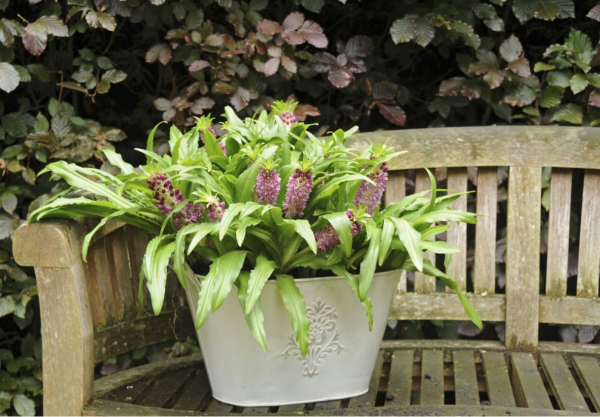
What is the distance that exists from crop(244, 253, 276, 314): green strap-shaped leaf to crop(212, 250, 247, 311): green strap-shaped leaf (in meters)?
0.03

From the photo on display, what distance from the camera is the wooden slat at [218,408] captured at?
1712 millimetres

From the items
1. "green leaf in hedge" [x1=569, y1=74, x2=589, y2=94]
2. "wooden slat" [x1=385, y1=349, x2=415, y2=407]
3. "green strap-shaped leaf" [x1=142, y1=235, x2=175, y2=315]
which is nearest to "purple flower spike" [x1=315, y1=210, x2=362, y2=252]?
"green strap-shaped leaf" [x1=142, y1=235, x2=175, y2=315]

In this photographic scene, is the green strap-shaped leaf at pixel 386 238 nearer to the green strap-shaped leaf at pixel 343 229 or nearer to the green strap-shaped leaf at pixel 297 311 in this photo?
the green strap-shaped leaf at pixel 343 229

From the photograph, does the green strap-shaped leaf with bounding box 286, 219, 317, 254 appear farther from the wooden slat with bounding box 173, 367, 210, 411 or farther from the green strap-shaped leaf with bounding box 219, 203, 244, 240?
the wooden slat with bounding box 173, 367, 210, 411

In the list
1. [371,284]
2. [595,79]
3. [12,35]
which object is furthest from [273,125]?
[595,79]

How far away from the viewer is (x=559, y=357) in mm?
2080

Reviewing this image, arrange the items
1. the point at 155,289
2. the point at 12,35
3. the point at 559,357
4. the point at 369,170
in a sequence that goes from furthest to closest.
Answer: the point at 12,35 → the point at 559,357 → the point at 369,170 → the point at 155,289

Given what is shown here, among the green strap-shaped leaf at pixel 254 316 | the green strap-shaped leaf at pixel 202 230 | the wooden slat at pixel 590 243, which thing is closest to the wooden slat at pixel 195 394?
the green strap-shaped leaf at pixel 254 316

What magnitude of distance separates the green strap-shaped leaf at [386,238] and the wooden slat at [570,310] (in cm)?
82

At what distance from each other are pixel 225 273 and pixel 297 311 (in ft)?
0.53

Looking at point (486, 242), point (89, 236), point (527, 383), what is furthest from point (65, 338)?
point (486, 242)

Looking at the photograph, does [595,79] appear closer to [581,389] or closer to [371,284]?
[581,389]

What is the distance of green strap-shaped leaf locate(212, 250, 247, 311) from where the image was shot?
146cm

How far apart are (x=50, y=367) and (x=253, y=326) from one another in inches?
18.6
